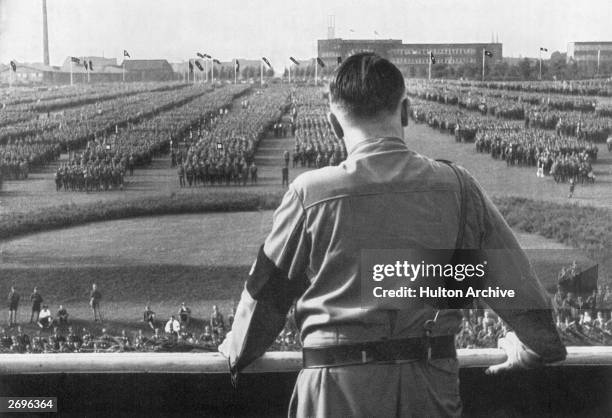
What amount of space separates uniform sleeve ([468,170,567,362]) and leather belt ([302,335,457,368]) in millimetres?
176

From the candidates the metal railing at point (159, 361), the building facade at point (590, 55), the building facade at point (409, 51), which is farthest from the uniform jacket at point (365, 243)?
the building facade at point (590, 55)

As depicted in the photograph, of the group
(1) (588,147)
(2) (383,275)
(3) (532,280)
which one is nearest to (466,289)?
(3) (532,280)

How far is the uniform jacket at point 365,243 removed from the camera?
133cm

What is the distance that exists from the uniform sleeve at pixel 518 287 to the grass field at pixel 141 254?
283cm

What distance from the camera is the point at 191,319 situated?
4410mm

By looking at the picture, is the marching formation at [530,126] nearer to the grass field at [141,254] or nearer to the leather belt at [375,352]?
the grass field at [141,254]

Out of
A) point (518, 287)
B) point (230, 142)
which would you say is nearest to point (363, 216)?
point (518, 287)

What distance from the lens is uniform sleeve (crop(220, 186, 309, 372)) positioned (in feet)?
4.42

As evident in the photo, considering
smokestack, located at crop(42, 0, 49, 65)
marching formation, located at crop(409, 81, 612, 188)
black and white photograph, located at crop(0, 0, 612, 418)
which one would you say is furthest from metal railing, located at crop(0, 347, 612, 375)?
marching formation, located at crop(409, 81, 612, 188)

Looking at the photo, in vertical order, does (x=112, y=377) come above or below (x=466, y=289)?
below

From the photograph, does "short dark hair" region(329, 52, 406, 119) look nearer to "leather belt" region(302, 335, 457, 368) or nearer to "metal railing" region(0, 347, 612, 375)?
"leather belt" region(302, 335, 457, 368)

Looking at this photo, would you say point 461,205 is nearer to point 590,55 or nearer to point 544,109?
point 590,55

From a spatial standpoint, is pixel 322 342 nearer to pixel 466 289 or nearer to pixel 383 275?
pixel 383 275

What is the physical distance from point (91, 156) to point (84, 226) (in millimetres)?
501
